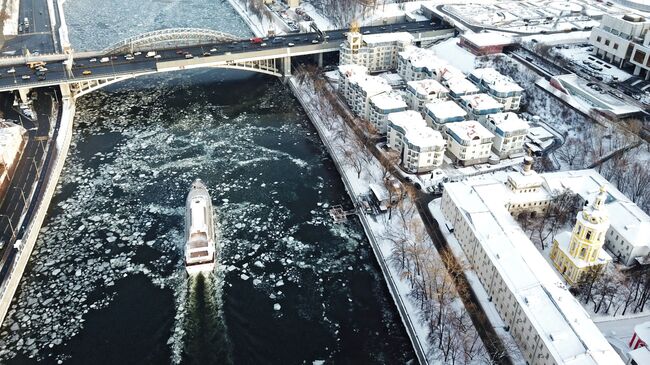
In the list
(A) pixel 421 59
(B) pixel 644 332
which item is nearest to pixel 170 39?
(A) pixel 421 59

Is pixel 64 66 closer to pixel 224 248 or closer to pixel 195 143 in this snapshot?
pixel 195 143

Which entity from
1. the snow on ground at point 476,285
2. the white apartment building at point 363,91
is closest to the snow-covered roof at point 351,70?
the white apartment building at point 363,91

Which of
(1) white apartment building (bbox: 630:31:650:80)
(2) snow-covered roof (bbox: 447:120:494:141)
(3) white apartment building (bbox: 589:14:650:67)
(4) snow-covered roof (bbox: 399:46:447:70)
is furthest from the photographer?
(3) white apartment building (bbox: 589:14:650:67)

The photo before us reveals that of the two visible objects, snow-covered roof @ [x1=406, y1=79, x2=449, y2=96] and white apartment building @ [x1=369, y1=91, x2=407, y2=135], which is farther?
snow-covered roof @ [x1=406, y1=79, x2=449, y2=96]

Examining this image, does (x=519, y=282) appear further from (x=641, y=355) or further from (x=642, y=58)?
(x=642, y=58)

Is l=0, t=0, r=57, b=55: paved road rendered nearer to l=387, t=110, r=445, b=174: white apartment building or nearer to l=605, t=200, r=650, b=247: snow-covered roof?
l=387, t=110, r=445, b=174: white apartment building

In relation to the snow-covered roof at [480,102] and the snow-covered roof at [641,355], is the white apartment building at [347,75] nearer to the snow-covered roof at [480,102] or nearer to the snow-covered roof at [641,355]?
the snow-covered roof at [480,102]

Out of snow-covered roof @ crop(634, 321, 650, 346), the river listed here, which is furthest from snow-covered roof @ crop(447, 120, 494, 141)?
snow-covered roof @ crop(634, 321, 650, 346)
